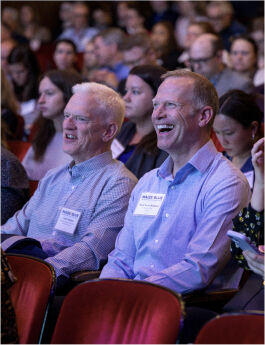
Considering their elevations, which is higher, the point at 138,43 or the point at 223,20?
the point at 223,20

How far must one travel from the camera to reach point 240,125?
11.1 ft

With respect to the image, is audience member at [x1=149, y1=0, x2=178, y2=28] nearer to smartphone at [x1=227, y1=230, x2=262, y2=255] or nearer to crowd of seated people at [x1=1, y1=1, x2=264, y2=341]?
crowd of seated people at [x1=1, y1=1, x2=264, y2=341]

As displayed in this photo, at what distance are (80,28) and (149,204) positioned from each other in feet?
20.0

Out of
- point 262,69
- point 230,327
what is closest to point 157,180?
point 230,327

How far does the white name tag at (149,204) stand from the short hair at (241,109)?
977 mm

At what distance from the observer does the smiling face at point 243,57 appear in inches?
209

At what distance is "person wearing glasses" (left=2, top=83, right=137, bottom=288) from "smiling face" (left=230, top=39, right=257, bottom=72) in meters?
2.40

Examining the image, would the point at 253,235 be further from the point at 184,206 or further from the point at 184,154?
the point at 184,154

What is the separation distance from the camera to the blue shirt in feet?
7.75

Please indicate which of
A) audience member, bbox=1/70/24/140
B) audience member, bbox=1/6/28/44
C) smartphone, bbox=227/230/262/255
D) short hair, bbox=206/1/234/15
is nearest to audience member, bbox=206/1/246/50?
short hair, bbox=206/1/234/15

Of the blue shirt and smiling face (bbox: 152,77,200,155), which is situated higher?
smiling face (bbox: 152,77,200,155)

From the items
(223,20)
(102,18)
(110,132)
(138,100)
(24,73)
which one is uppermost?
(102,18)

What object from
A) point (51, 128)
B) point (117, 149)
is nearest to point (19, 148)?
point (51, 128)

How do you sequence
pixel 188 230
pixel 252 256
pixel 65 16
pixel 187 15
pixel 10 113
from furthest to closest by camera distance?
pixel 65 16 → pixel 187 15 → pixel 10 113 → pixel 188 230 → pixel 252 256
